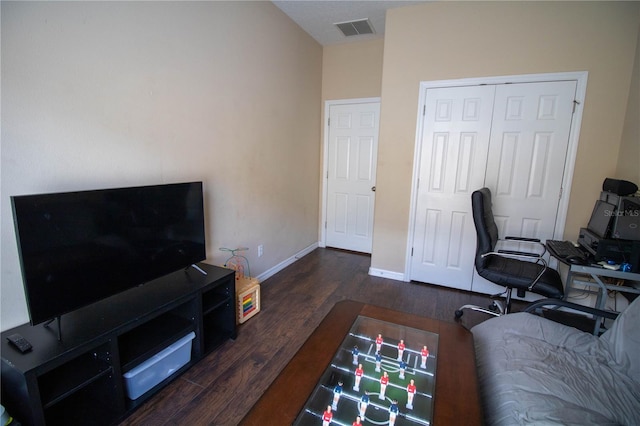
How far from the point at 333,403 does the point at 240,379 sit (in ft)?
3.06

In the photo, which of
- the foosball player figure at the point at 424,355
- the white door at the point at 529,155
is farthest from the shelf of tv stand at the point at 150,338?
the white door at the point at 529,155

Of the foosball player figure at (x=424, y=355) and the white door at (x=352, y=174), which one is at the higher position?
the white door at (x=352, y=174)

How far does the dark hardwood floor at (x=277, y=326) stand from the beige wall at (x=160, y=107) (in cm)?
54

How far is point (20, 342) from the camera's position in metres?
1.29

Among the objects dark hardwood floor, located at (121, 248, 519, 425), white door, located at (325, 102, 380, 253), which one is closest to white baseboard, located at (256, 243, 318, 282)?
dark hardwood floor, located at (121, 248, 519, 425)

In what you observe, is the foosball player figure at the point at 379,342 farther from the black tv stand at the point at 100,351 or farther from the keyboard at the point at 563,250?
the keyboard at the point at 563,250

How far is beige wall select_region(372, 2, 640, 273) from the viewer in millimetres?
2504

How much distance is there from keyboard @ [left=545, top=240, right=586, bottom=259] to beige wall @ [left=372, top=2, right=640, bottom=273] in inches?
18.1

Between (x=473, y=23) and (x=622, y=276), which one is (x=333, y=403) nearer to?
(x=622, y=276)

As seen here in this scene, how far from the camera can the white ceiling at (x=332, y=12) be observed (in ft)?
9.72

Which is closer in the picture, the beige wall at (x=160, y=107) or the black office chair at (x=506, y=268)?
the beige wall at (x=160, y=107)

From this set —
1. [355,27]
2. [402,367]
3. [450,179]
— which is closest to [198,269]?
[402,367]

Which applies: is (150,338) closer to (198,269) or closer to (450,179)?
(198,269)

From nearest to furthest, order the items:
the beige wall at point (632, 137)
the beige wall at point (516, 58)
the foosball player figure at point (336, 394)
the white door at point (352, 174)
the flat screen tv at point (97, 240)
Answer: the foosball player figure at point (336, 394), the flat screen tv at point (97, 240), the beige wall at point (632, 137), the beige wall at point (516, 58), the white door at point (352, 174)
